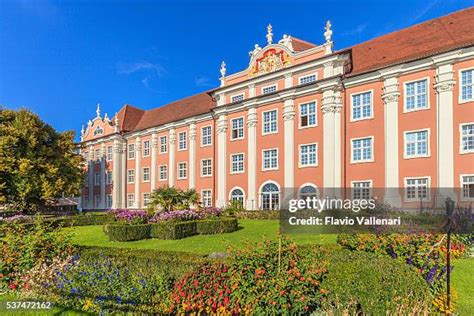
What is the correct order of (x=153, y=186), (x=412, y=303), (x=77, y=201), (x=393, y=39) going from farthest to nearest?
(x=77, y=201), (x=153, y=186), (x=393, y=39), (x=412, y=303)

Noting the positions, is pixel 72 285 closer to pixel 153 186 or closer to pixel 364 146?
pixel 364 146

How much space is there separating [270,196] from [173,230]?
1293 centimetres

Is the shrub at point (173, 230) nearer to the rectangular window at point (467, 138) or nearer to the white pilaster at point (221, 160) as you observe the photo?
the white pilaster at point (221, 160)

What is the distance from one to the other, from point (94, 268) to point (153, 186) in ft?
105

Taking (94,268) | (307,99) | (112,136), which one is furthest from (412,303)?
(112,136)

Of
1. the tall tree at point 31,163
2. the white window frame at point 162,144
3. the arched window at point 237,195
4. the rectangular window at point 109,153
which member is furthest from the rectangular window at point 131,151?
the arched window at point 237,195

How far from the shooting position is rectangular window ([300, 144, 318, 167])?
2507cm

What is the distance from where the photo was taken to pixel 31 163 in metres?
31.2

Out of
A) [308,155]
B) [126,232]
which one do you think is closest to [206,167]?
[308,155]

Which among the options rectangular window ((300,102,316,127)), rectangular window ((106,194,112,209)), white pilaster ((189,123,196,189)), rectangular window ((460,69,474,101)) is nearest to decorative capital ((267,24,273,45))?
A: rectangular window ((300,102,316,127))

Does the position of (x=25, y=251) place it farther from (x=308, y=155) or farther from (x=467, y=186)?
(x=467, y=186)

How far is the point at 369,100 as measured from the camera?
23.2 metres

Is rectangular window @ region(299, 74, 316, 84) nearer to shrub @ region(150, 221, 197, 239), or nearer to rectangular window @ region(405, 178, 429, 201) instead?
rectangular window @ region(405, 178, 429, 201)

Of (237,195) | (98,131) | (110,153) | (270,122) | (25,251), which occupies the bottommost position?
(237,195)
